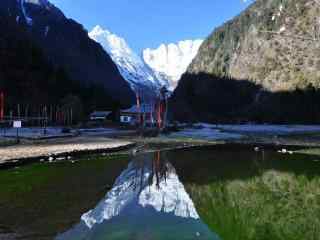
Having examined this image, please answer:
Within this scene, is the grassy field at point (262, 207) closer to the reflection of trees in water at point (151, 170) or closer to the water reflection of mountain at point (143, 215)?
the water reflection of mountain at point (143, 215)

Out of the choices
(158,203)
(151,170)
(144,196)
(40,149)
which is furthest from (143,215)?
(40,149)

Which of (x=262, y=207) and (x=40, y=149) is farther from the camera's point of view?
(x=40, y=149)

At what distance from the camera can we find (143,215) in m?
15.4

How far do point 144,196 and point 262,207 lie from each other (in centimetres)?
532

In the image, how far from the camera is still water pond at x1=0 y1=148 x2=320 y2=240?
1290 centimetres

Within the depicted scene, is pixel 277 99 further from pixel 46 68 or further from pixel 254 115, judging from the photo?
pixel 46 68

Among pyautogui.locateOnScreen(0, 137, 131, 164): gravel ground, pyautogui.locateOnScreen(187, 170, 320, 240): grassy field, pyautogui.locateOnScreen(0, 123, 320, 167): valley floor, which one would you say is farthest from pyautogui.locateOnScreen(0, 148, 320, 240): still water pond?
pyautogui.locateOnScreen(0, 123, 320, 167): valley floor

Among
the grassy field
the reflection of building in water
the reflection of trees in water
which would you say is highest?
the grassy field

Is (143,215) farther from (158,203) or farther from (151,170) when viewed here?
(151,170)

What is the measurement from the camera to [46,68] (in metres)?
189

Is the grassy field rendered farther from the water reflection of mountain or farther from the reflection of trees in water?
the reflection of trees in water

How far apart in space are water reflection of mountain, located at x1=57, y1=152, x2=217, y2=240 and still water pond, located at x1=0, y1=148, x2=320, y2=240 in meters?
0.03

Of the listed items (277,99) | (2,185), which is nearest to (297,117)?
(277,99)

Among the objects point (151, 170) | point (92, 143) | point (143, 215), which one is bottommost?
point (151, 170)
